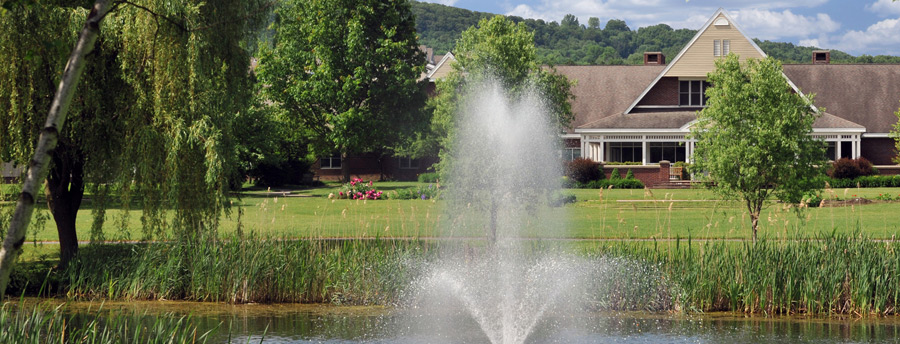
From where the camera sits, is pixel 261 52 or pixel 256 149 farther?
pixel 261 52

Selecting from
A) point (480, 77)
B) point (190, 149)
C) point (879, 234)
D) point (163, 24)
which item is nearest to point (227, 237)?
point (190, 149)

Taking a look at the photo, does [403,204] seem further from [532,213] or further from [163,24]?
[163,24]

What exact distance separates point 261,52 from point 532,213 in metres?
31.4

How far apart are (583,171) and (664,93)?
1061cm

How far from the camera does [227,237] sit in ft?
56.3

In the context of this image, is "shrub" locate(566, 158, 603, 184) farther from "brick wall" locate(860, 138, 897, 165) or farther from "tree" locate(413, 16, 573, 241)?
"brick wall" locate(860, 138, 897, 165)

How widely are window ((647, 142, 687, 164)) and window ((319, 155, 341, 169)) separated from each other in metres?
19.5

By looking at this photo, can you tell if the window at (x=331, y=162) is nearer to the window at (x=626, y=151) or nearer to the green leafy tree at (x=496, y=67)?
the window at (x=626, y=151)

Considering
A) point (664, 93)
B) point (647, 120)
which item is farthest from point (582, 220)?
point (664, 93)

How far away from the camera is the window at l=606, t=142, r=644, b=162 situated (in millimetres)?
51062

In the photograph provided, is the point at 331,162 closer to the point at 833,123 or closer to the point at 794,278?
the point at 833,123

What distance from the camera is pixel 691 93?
52.0m

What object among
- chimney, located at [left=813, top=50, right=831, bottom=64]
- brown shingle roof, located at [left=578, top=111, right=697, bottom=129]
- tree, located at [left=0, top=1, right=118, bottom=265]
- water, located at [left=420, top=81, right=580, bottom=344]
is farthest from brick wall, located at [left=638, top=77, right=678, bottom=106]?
tree, located at [left=0, top=1, right=118, bottom=265]

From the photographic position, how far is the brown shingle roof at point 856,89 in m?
50.9
